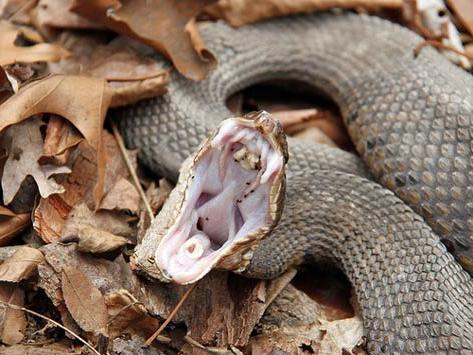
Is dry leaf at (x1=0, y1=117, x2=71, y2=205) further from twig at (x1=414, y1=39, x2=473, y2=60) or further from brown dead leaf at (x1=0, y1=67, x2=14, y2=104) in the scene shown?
twig at (x1=414, y1=39, x2=473, y2=60)

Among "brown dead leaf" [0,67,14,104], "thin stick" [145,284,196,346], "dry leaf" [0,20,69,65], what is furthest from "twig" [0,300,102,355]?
"dry leaf" [0,20,69,65]

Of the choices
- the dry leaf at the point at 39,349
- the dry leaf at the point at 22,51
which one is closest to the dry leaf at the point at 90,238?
the dry leaf at the point at 39,349

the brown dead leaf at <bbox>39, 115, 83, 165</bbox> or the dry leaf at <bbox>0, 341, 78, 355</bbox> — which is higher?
the brown dead leaf at <bbox>39, 115, 83, 165</bbox>

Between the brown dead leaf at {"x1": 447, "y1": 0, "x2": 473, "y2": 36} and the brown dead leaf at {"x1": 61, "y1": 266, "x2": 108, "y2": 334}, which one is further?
the brown dead leaf at {"x1": 447, "y1": 0, "x2": 473, "y2": 36}

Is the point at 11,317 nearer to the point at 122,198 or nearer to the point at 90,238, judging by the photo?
the point at 90,238

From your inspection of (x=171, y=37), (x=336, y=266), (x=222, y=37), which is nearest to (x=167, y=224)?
(x=336, y=266)

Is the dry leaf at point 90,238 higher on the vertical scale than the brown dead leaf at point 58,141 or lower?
lower

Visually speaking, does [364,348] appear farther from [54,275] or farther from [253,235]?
[54,275]

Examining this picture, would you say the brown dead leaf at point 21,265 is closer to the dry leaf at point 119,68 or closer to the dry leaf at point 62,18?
the dry leaf at point 119,68
